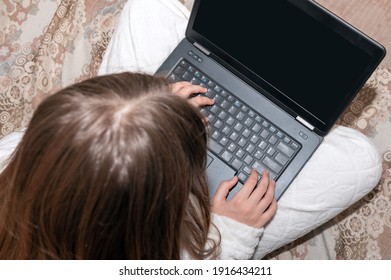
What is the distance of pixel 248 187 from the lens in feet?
2.92

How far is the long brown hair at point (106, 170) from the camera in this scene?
62cm

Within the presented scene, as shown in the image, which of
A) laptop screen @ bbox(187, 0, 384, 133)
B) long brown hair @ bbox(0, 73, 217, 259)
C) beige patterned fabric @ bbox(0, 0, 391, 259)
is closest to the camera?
long brown hair @ bbox(0, 73, 217, 259)

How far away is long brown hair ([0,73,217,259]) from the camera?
0.62m

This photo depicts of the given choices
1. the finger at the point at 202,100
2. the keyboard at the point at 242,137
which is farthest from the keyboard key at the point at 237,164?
the finger at the point at 202,100

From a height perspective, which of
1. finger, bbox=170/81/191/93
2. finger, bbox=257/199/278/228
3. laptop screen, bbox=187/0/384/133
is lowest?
finger, bbox=257/199/278/228

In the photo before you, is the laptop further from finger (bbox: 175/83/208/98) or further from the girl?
the girl

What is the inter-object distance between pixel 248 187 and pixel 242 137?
0.32 ft

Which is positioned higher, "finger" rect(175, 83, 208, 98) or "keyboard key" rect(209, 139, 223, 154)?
"finger" rect(175, 83, 208, 98)

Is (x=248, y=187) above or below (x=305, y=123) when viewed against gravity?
below

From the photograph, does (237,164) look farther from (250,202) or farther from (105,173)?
(105,173)

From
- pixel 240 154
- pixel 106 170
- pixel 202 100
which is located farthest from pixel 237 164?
pixel 106 170

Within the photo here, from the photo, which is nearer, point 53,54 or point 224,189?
point 224,189

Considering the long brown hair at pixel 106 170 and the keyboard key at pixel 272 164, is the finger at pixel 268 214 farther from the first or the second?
the long brown hair at pixel 106 170

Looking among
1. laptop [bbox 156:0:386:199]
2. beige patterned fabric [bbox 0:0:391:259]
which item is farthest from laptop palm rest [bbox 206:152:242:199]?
beige patterned fabric [bbox 0:0:391:259]
